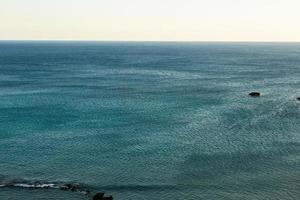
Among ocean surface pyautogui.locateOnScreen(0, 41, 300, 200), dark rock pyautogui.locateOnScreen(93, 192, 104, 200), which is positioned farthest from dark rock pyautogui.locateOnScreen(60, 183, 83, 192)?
dark rock pyautogui.locateOnScreen(93, 192, 104, 200)

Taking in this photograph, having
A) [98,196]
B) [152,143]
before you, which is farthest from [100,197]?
[152,143]

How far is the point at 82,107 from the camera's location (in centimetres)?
11838

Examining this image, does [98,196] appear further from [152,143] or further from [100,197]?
[152,143]

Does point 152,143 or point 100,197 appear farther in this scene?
point 152,143

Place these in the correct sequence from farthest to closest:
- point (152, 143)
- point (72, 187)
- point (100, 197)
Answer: point (152, 143), point (72, 187), point (100, 197)

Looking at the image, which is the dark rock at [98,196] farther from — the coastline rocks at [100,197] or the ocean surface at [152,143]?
the ocean surface at [152,143]

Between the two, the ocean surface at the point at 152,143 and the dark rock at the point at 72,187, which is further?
the ocean surface at the point at 152,143

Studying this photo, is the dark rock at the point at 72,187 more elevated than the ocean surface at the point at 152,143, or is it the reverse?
the ocean surface at the point at 152,143

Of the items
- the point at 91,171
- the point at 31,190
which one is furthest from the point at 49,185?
the point at 91,171

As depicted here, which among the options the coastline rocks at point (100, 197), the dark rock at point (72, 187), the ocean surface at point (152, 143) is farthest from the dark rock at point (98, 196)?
the dark rock at point (72, 187)

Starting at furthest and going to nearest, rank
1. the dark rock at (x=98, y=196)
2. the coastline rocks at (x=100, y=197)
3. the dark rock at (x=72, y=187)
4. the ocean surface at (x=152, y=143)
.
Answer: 1. the ocean surface at (x=152, y=143)
2. the dark rock at (x=72, y=187)
3. the dark rock at (x=98, y=196)
4. the coastline rocks at (x=100, y=197)

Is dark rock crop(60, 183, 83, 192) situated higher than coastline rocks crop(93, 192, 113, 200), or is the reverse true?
coastline rocks crop(93, 192, 113, 200)

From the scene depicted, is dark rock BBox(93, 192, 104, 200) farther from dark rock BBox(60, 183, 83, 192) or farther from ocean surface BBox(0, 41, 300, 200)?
dark rock BBox(60, 183, 83, 192)

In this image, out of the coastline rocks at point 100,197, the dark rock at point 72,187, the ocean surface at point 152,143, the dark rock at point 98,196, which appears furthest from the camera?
the ocean surface at point 152,143
